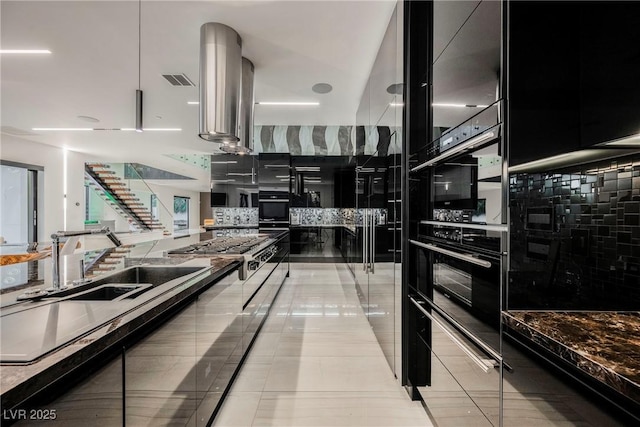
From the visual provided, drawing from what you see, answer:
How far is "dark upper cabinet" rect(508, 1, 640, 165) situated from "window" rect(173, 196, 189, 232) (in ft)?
52.6

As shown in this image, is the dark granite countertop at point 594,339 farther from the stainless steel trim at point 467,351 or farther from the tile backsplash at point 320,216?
the tile backsplash at point 320,216

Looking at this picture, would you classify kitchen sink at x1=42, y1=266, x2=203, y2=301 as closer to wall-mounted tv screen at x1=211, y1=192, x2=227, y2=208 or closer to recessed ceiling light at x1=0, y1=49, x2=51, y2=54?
recessed ceiling light at x1=0, y1=49, x2=51, y2=54

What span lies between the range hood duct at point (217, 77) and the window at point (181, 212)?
13553mm

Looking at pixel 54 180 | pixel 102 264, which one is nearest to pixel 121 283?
pixel 102 264

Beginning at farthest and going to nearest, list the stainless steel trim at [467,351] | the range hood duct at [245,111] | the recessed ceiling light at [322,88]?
1. the recessed ceiling light at [322,88]
2. the range hood duct at [245,111]
3. the stainless steel trim at [467,351]

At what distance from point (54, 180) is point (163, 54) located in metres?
7.04

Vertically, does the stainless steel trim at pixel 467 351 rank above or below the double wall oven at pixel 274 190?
below

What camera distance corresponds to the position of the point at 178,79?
3867mm

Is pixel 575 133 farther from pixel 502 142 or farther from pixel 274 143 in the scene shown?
pixel 274 143

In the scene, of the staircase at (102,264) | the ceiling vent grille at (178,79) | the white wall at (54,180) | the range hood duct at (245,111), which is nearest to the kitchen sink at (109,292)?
the staircase at (102,264)

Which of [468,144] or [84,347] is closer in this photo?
[84,347]

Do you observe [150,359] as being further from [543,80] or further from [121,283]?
[543,80]

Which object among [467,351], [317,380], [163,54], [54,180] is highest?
[163,54]

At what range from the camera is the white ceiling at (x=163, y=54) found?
2580 millimetres
